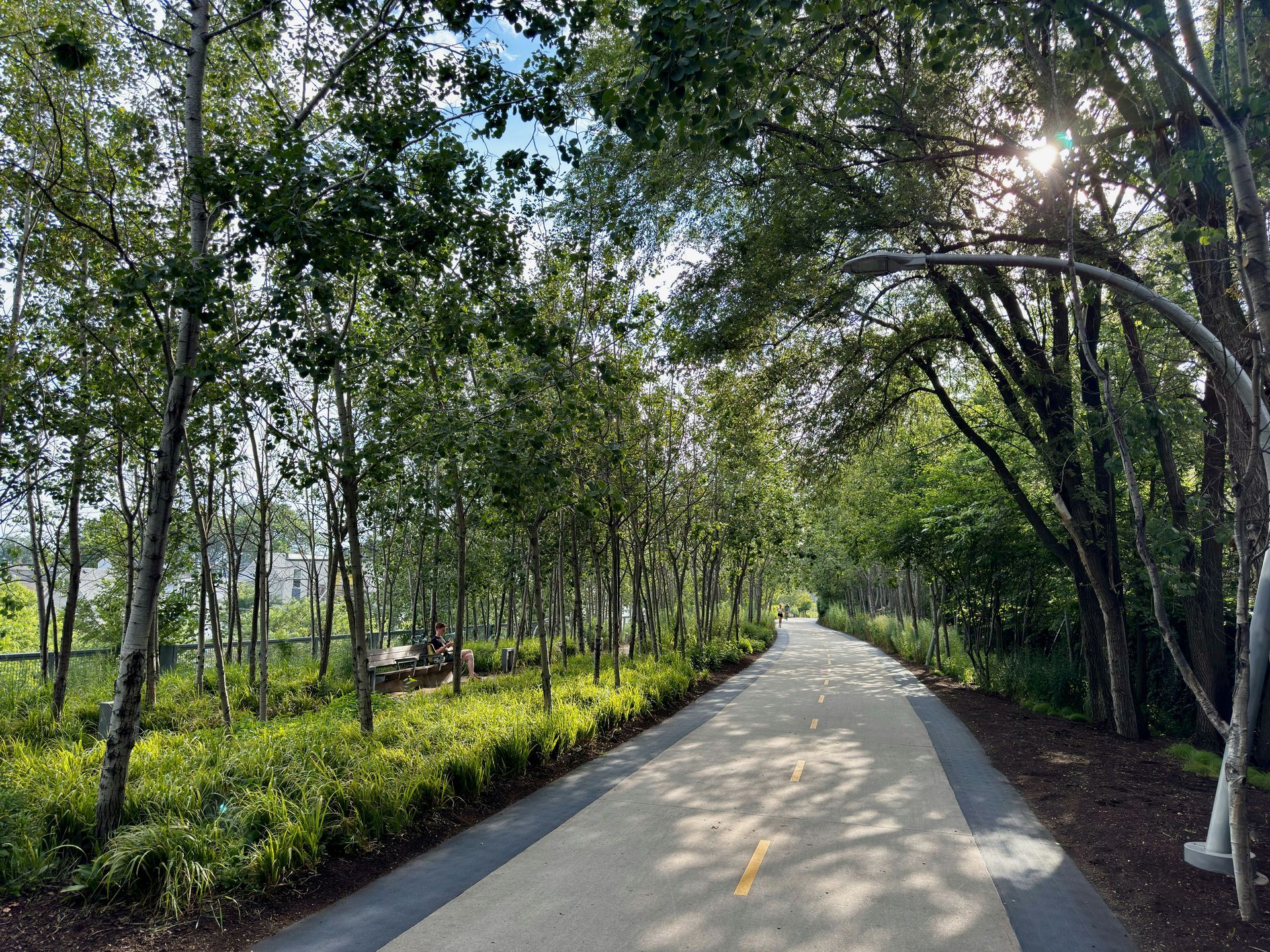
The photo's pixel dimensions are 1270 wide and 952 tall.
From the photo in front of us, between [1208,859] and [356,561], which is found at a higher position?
[356,561]

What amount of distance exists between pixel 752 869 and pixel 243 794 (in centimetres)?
438

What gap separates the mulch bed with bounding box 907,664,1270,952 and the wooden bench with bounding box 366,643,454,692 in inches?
428

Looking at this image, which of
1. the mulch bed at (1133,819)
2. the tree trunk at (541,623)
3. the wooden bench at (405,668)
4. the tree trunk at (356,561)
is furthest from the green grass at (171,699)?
the mulch bed at (1133,819)

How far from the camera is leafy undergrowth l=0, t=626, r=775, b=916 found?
208 inches

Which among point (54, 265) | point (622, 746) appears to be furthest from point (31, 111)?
point (622, 746)

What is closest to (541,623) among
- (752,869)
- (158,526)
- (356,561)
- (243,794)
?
(356,561)

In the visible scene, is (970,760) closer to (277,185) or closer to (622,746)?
(622,746)

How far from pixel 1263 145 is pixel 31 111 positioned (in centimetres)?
1277

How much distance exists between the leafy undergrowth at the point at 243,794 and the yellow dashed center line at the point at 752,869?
10.4 ft

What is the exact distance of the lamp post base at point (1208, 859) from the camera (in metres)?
5.77

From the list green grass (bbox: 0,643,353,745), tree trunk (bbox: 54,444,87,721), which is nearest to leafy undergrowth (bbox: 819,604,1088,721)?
green grass (bbox: 0,643,353,745)

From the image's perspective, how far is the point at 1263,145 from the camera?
6.68m

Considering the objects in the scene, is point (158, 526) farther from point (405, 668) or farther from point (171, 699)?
point (405, 668)

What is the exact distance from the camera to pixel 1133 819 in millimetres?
7359
